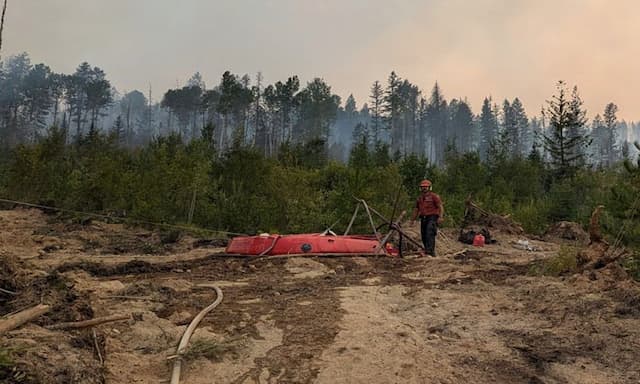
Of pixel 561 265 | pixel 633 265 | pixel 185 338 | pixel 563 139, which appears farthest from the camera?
pixel 563 139

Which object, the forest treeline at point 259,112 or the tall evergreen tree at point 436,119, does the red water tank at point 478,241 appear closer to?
A: the forest treeline at point 259,112

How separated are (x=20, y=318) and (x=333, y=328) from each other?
9.59ft

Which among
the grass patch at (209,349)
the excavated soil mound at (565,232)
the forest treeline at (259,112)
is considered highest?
the forest treeline at (259,112)

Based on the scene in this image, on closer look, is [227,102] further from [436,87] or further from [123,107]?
[123,107]

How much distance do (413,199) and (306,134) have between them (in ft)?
161

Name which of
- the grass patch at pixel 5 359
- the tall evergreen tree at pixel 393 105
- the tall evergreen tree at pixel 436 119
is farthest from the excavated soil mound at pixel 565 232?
the tall evergreen tree at pixel 436 119

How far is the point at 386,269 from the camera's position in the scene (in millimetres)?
9922

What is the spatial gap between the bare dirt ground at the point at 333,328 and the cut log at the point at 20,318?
69mm

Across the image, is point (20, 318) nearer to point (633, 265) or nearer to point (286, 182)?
point (633, 265)

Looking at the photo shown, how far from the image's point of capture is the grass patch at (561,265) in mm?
8094

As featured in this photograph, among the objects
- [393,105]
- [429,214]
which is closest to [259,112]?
[393,105]

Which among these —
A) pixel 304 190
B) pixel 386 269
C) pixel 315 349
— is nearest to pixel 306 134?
pixel 304 190

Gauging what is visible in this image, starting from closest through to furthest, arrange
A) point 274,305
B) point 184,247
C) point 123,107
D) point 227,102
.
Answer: point 274,305
point 184,247
point 227,102
point 123,107

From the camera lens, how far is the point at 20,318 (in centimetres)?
396
